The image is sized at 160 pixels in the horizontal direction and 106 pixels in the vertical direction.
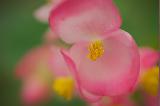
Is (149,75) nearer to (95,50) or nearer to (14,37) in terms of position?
(95,50)

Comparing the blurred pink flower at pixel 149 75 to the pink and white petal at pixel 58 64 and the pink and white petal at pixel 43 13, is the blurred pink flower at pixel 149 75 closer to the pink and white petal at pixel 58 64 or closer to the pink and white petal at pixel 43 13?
the pink and white petal at pixel 58 64

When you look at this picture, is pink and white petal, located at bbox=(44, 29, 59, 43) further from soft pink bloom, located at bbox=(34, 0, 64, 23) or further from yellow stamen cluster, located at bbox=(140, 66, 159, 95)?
yellow stamen cluster, located at bbox=(140, 66, 159, 95)

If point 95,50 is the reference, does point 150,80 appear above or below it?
below

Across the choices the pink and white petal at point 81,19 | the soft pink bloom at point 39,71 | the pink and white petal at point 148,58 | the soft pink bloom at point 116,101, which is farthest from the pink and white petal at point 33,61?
the pink and white petal at point 148,58

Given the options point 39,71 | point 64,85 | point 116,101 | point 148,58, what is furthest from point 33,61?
point 148,58

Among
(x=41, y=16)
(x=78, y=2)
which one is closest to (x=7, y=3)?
(x=41, y=16)

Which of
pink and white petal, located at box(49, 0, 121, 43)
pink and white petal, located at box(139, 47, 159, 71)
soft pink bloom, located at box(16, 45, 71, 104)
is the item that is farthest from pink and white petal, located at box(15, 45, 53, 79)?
pink and white petal, located at box(139, 47, 159, 71)
